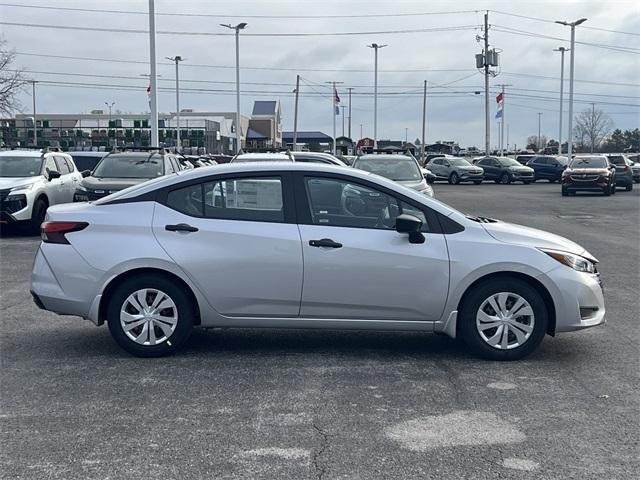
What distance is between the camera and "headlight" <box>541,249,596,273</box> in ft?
21.3

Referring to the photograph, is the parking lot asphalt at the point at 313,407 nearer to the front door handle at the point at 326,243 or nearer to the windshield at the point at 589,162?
the front door handle at the point at 326,243

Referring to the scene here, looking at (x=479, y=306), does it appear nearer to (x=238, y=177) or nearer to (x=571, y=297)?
(x=571, y=297)

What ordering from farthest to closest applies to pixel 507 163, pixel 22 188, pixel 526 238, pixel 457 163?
1. pixel 507 163
2. pixel 457 163
3. pixel 22 188
4. pixel 526 238

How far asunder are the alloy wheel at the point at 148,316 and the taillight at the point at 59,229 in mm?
746

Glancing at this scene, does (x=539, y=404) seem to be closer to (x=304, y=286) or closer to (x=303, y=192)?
(x=304, y=286)

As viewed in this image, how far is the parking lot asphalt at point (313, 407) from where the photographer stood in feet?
14.5

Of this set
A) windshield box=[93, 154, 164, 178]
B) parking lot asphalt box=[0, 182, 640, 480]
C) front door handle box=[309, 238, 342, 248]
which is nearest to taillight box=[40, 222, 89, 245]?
parking lot asphalt box=[0, 182, 640, 480]

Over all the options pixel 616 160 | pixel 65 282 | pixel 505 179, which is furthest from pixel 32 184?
pixel 505 179

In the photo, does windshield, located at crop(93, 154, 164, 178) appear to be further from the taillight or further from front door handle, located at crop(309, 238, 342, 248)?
front door handle, located at crop(309, 238, 342, 248)

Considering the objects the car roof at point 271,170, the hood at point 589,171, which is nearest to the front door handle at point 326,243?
the car roof at point 271,170

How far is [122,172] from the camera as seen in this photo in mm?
16516

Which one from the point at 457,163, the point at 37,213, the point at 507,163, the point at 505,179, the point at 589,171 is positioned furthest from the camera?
the point at 507,163

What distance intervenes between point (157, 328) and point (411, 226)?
2.27 m

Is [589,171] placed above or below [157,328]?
above
